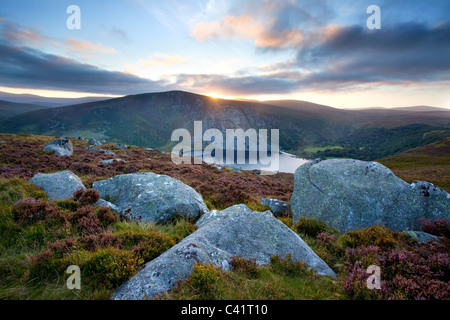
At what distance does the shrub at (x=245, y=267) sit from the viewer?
4.79m

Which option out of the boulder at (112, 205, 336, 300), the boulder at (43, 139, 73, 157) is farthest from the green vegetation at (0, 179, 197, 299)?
the boulder at (43, 139, 73, 157)

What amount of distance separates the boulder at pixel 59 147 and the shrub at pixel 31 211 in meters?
18.7

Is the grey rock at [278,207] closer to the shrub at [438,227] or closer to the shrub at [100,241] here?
the shrub at [438,227]

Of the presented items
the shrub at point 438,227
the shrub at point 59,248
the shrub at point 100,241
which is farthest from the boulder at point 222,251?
the shrub at point 438,227

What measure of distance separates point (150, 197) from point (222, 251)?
203 inches

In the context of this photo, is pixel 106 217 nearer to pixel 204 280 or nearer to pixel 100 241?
pixel 100 241

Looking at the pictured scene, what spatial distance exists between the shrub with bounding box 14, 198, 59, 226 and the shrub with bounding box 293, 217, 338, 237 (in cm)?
941

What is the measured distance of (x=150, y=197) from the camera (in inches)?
366

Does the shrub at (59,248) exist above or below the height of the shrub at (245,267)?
above

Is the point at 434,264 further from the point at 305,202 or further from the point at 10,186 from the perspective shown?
the point at 10,186

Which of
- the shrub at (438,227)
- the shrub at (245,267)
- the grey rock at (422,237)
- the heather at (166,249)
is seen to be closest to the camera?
the heather at (166,249)

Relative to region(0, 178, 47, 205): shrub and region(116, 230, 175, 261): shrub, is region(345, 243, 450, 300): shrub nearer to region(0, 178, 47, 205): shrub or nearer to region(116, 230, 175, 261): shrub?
region(116, 230, 175, 261): shrub

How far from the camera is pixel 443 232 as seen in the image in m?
7.22

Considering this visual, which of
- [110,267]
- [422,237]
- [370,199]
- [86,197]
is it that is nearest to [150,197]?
[86,197]
